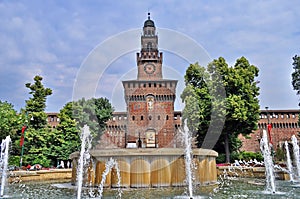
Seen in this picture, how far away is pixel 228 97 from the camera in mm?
24891

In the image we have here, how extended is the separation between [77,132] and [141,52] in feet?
86.6

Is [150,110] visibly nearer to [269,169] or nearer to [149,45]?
[149,45]

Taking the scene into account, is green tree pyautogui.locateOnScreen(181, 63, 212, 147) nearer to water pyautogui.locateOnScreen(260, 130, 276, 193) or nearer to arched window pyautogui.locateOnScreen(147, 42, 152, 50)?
water pyautogui.locateOnScreen(260, 130, 276, 193)

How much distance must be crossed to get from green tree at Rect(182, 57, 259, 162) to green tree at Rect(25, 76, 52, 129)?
15.8 metres

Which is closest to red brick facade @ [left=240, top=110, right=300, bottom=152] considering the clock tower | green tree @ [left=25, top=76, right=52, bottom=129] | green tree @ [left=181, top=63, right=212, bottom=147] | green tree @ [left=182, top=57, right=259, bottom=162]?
the clock tower

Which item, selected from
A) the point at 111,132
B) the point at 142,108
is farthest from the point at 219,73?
the point at 111,132

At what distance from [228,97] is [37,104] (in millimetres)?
20464

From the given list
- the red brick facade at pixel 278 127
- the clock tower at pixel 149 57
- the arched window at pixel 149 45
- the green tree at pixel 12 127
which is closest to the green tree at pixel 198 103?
the green tree at pixel 12 127

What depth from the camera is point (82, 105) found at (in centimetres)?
3609

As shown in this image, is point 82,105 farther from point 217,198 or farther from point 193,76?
point 217,198

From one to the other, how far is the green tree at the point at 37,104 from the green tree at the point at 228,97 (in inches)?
624

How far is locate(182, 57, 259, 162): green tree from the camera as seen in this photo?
79.4 ft

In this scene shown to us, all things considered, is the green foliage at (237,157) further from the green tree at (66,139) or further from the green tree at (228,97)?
the green tree at (66,139)

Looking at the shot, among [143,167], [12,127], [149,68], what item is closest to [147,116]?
[149,68]
